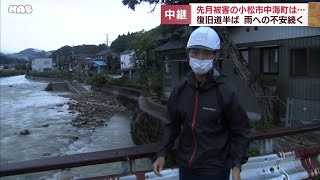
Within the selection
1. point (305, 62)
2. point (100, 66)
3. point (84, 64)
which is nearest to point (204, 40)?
point (305, 62)

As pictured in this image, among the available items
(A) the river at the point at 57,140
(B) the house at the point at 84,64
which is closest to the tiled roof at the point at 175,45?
(A) the river at the point at 57,140

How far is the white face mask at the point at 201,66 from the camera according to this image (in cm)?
249

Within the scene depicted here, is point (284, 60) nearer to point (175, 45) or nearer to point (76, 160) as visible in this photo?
point (175, 45)

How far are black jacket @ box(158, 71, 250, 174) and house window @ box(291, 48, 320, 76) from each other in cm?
1025

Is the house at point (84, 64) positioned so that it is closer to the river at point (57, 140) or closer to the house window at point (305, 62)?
the river at point (57, 140)

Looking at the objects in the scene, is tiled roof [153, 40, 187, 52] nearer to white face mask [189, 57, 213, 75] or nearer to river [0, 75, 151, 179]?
river [0, 75, 151, 179]

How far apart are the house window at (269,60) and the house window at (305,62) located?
2.80 ft

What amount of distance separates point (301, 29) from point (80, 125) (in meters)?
16.3

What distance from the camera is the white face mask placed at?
8.16 feet

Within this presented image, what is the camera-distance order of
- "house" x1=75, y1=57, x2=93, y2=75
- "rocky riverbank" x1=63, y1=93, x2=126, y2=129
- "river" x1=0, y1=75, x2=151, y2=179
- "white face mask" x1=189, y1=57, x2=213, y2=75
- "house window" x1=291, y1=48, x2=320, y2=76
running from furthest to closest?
1. "house" x1=75, y1=57, x2=93, y2=75
2. "rocky riverbank" x1=63, y1=93, x2=126, y2=129
3. "river" x1=0, y1=75, x2=151, y2=179
4. "house window" x1=291, y1=48, x2=320, y2=76
5. "white face mask" x1=189, y1=57, x2=213, y2=75

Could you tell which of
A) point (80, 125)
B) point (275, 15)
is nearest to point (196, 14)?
point (275, 15)

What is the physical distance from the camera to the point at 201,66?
8.14ft

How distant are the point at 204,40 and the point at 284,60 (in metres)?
11.4

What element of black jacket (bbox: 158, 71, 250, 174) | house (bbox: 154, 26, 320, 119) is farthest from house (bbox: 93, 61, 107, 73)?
black jacket (bbox: 158, 71, 250, 174)
